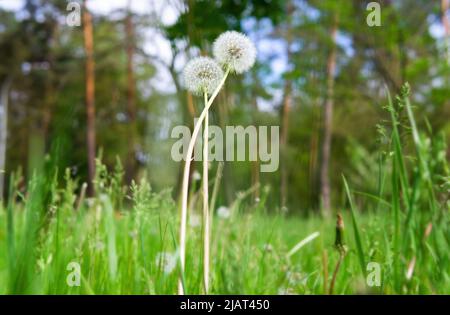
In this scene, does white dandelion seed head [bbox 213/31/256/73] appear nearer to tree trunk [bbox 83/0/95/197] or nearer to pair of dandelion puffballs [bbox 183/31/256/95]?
pair of dandelion puffballs [bbox 183/31/256/95]

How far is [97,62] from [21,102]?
4777 millimetres

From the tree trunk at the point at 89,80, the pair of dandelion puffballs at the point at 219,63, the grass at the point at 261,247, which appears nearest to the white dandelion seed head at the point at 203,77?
the pair of dandelion puffballs at the point at 219,63

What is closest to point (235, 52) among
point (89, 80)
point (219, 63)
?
point (219, 63)

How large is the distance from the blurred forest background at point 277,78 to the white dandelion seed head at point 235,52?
1.60m

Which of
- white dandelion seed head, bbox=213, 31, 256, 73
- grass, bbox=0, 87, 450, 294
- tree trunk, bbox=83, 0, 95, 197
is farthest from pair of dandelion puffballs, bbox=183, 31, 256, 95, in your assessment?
tree trunk, bbox=83, 0, 95, 197

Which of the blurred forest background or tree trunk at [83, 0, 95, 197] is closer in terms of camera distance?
the blurred forest background

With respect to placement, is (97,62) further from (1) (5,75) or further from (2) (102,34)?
(1) (5,75)

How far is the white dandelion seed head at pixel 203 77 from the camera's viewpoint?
0.76 metres

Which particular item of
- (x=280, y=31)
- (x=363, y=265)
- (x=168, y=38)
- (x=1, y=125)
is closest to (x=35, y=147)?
(x=363, y=265)

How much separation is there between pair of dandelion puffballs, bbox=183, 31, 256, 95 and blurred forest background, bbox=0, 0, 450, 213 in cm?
160

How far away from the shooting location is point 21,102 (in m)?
15.2

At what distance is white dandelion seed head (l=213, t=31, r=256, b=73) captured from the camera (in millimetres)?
797

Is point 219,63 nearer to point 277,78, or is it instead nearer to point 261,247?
point 261,247

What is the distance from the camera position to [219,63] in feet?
2.66
